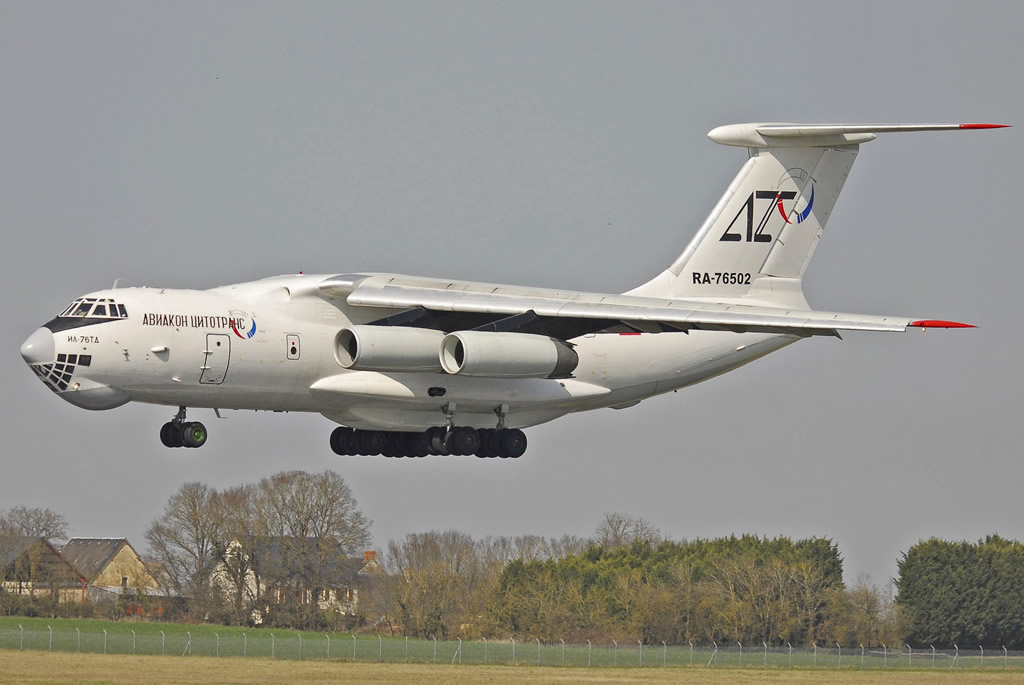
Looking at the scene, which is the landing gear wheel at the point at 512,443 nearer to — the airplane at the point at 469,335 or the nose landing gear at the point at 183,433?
the airplane at the point at 469,335

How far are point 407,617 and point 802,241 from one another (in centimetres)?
1174

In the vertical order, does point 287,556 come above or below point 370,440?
below

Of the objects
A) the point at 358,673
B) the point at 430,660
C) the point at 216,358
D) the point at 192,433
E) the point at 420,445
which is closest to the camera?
the point at 216,358

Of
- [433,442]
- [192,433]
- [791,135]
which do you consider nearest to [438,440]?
[433,442]

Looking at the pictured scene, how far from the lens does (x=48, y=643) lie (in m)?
27.9

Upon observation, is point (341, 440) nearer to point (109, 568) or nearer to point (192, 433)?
point (192, 433)

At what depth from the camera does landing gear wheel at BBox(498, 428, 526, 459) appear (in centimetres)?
2002

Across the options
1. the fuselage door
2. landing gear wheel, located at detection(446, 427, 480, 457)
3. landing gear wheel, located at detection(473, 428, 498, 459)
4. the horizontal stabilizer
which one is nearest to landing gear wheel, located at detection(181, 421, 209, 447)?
the fuselage door

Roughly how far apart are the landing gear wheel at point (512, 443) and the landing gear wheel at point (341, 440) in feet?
6.04

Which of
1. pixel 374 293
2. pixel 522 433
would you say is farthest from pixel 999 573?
pixel 374 293

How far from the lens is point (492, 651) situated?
28719 mm

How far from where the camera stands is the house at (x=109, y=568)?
33.4 m

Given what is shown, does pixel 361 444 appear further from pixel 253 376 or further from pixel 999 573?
pixel 999 573

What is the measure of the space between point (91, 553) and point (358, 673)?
39.4ft
